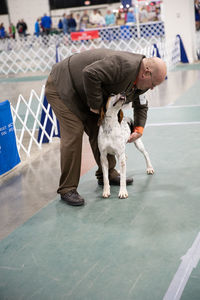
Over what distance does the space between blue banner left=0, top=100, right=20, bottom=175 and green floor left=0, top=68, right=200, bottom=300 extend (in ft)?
2.94

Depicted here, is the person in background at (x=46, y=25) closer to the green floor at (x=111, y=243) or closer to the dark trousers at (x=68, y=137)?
the green floor at (x=111, y=243)

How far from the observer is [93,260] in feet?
8.07

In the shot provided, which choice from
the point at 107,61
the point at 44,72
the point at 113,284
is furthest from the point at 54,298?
the point at 44,72

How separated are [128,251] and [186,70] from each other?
8953 mm

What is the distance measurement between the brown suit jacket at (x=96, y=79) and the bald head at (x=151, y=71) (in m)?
0.04

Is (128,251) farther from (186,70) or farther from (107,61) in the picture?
(186,70)

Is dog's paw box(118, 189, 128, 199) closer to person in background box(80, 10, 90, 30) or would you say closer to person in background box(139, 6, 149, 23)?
person in background box(139, 6, 149, 23)

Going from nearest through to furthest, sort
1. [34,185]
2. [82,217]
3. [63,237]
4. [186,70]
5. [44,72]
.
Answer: [63,237] → [82,217] → [34,185] → [186,70] → [44,72]

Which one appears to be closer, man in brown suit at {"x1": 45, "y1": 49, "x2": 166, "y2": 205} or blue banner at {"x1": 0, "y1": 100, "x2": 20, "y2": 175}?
man in brown suit at {"x1": 45, "y1": 49, "x2": 166, "y2": 205}

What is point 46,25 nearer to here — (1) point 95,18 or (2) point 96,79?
(1) point 95,18

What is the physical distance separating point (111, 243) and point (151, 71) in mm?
1202

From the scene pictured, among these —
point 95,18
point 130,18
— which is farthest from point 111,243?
point 95,18

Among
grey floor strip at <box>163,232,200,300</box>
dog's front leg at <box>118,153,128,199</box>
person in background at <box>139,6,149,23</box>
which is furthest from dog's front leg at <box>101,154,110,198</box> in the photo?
person in background at <box>139,6,149,23</box>

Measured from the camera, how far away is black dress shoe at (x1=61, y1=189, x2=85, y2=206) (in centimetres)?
330
